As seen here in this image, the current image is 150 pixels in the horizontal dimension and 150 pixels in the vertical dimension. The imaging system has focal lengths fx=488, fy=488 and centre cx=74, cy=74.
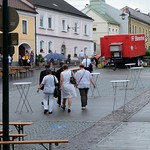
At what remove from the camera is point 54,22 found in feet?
197

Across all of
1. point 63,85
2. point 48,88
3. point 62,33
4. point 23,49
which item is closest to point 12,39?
point 48,88

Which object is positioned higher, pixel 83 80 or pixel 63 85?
pixel 83 80

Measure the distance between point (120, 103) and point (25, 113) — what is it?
4.17 metres

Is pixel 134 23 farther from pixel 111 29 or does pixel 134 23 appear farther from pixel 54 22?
pixel 54 22

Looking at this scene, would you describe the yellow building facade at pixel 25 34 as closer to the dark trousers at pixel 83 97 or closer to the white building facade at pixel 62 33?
the white building facade at pixel 62 33

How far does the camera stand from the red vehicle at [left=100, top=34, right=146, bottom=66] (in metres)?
45.4

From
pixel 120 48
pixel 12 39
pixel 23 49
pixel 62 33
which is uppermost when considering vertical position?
pixel 62 33

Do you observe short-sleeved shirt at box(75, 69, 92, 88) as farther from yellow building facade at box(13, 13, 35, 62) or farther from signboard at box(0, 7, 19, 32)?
yellow building facade at box(13, 13, 35, 62)

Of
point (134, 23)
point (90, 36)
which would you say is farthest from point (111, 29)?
point (90, 36)

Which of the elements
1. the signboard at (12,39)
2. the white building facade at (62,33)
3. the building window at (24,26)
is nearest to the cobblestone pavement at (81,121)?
the signboard at (12,39)

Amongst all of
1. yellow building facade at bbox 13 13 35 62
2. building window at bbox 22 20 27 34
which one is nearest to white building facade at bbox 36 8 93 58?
yellow building facade at bbox 13 13 35 62

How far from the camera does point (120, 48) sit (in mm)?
45469

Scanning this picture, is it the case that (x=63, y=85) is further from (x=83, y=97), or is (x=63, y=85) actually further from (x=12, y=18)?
(x=12, y=18)

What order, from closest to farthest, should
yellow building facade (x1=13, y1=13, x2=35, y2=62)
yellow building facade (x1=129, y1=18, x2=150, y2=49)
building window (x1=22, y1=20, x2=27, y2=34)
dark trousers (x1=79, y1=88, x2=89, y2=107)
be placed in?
dark trousers (x1=79, y1=88, x2=89, y2=107) < yellow building facade (x1=13, y1=13, x2=35, y2=62) < building window (x1=22, y1=20, x2=27, y2=34) < yellow building facade (x1=129, y1=18, x2=150, y2=49)
